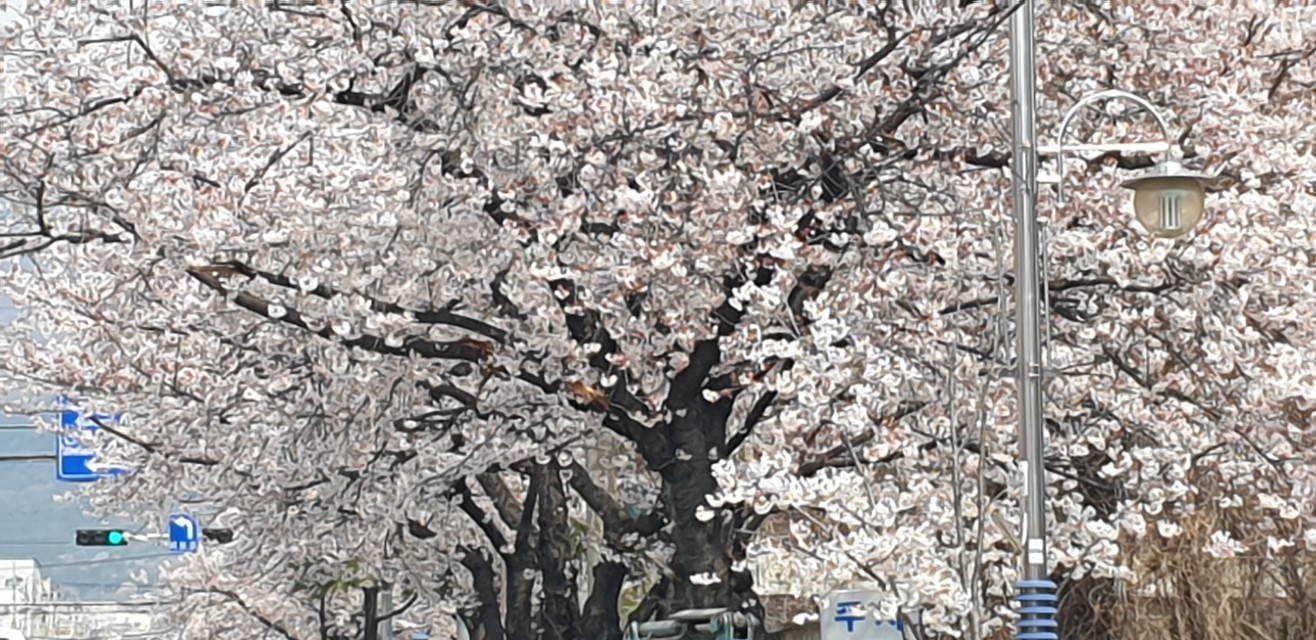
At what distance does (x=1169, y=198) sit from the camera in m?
10.7

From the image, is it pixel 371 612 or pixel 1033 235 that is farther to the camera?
pixel 371 612

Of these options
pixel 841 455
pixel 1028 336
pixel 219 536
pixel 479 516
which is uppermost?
pixel 1028 336

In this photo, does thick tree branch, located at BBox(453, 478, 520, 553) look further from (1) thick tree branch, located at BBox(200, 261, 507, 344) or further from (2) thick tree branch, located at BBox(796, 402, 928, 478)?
(2) thick tree branch, located at BBox(796, 402, 928, 478)

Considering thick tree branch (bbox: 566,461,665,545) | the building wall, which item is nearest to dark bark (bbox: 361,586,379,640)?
thick tree branch (bbox: 566,461,665,545)

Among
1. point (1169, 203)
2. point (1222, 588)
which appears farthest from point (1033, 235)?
point (1222, 588)

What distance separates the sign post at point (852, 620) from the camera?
15.0 meters

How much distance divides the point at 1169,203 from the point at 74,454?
16450mm

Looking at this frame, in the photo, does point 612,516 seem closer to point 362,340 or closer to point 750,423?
point 750,423

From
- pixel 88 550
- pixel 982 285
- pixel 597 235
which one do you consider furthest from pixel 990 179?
pixel 88 550

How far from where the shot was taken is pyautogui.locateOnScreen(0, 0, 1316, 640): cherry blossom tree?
527 inches

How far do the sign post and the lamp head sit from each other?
4.45 m

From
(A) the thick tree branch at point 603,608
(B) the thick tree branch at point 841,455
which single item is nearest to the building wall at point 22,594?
(A) the thick tree branch at point 603,608

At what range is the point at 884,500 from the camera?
1281 centimetres

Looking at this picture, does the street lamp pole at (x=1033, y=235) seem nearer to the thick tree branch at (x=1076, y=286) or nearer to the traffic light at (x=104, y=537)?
the thick tree branch at (x=1076, y=286)
